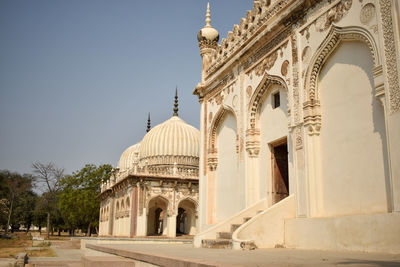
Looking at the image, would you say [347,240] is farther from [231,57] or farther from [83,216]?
[83,216]

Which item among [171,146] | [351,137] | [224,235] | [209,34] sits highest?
[209,34]

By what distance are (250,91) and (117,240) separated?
30.3 feet

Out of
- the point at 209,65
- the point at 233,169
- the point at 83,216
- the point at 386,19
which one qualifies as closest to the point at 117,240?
the point at 233,169

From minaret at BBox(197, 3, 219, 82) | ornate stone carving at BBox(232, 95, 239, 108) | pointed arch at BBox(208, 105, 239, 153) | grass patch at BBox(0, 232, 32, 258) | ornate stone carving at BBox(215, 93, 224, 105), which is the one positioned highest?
minaret at BBox(197, 3, 219, 82)

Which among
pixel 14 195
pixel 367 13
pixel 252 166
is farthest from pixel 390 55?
pixel 14 195

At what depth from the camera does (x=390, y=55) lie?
6.82 m

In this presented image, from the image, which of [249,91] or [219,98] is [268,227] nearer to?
[249,91]

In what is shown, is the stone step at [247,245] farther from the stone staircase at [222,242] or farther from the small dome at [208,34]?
the small dome at [208,34]

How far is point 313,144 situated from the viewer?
28.9 feet

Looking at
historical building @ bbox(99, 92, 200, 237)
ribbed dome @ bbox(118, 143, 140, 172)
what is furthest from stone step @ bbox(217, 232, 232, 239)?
ribbed dome @ bbox(118, 143, 140, 172)

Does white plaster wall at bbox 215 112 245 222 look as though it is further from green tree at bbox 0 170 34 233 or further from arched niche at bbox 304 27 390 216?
green tree at bbox 0 170 34 233

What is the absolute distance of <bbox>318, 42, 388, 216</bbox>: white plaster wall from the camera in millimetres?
7223

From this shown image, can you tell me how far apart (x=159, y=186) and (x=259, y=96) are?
42.1ft

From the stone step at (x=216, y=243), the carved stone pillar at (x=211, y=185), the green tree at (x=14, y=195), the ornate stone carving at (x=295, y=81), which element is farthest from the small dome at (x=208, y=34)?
the green tree at (x=14, y=195)
